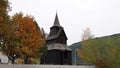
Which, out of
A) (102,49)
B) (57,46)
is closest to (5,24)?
(102,49)

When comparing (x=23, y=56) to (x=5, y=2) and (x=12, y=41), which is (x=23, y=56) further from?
(x=5, y=2)

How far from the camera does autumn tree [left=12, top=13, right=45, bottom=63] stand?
1859 inches

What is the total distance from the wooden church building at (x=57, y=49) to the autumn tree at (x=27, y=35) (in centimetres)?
1475

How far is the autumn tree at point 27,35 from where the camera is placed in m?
47.2

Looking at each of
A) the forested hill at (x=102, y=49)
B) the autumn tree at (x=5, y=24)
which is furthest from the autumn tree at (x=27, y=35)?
the autumn tree at (x=5, y=24)

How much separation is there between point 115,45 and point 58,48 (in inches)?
705

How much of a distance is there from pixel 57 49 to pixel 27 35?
680 inches

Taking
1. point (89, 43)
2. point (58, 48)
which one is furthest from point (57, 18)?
point (89, 43)

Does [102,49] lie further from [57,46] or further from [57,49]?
[57,46]

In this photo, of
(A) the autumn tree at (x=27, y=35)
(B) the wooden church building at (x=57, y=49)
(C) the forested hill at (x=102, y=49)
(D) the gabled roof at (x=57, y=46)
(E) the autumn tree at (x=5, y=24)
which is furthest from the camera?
(B) the wooden church building at (x=57, y=49)

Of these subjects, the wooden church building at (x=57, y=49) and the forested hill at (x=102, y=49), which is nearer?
the forested hill at (x=102, y=49)

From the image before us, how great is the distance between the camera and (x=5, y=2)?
1196 inches

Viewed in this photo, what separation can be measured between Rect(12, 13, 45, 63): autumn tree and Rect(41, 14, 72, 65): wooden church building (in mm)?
14751

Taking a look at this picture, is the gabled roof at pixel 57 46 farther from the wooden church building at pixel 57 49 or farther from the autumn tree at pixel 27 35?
the autumn tree at pixel 27 35
